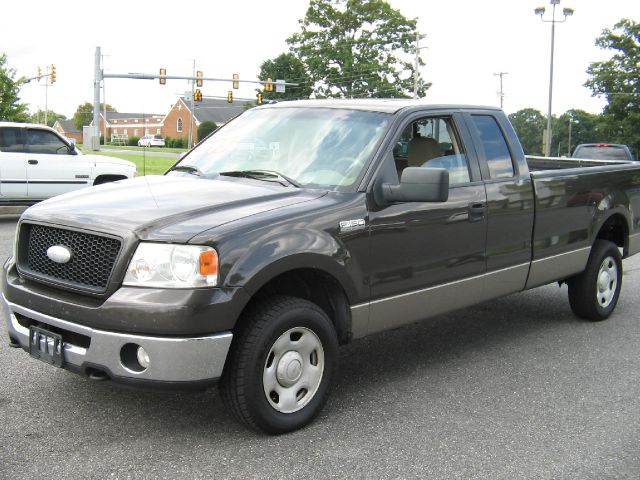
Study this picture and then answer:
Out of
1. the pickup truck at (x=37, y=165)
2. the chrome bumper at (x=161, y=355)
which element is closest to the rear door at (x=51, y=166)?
the pickup truck at (x=37, y=165)

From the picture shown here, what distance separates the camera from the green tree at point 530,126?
119500mm

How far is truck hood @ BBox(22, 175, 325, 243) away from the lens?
12.0 ft

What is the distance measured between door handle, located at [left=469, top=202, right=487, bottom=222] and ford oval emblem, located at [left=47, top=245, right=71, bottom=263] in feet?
8.49

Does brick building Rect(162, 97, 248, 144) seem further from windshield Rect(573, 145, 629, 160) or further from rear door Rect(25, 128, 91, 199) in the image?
rear door Rect(25, 128, 91, 199)

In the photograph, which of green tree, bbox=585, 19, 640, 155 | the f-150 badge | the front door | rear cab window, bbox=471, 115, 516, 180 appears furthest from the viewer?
green tree, bbox=585, 19, 640, 155

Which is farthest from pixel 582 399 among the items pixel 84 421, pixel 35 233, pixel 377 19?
pixel 377 19

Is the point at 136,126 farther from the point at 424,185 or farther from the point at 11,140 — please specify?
the point at 424,185

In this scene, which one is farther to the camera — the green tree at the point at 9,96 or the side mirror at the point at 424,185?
the green tree at the point at 9,96

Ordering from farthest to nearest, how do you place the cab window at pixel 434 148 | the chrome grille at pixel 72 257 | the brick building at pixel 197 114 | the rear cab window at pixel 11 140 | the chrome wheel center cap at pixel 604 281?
the brick building at pixel 197 114
the rear cab window at pixel 11 140
the chrome wheel center cap at pixel 604 281
the cab window at pixel 434 148
the chrome grille at pixel 72 257

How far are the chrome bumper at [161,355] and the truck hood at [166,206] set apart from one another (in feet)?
1.59

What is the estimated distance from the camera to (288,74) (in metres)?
73.1

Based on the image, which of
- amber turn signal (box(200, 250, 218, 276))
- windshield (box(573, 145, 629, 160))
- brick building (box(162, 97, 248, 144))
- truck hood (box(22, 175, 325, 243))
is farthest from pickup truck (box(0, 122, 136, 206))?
brick building (box(162, 97, 248, 144))

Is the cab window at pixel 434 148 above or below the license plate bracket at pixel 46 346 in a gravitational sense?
above

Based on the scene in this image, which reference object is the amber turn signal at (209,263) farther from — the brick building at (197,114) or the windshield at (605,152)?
the brick building at (197,114)
